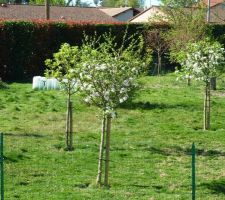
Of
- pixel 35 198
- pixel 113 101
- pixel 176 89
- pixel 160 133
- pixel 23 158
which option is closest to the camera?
pixel 35 198

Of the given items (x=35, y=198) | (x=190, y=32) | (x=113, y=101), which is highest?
(x=190, y=32)

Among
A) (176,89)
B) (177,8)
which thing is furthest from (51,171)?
(177,8)

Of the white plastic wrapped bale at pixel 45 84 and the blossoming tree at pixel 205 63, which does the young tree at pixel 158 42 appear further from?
the blossoming tree at pixel 205 63

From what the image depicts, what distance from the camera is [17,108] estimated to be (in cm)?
1555

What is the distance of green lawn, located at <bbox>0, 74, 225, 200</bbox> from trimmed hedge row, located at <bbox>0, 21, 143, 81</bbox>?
5900 mm

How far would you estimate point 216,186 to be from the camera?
876 centimetres

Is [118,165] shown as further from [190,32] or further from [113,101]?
[190,32]

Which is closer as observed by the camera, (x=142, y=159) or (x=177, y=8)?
(x=142, y=159)

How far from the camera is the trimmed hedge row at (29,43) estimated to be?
76.4 ft

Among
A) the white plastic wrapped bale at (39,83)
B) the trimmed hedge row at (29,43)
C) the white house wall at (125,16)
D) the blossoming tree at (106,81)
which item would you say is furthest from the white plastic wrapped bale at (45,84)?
the white house wall at (125,16)

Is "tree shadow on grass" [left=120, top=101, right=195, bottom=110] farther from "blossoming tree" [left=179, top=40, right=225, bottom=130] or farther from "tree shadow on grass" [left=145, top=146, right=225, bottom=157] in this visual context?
"tree shadow on grass" [left=145, top=146, right=225, bottom=157]

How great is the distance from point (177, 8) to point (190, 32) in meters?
4.91

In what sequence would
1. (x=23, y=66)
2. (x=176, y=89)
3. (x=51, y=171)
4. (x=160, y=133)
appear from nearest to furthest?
(x=51, y=171), (x=160, y=133), (x=176, y=89), (x=23, y=66)

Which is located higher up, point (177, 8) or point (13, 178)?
point (177, 8)
